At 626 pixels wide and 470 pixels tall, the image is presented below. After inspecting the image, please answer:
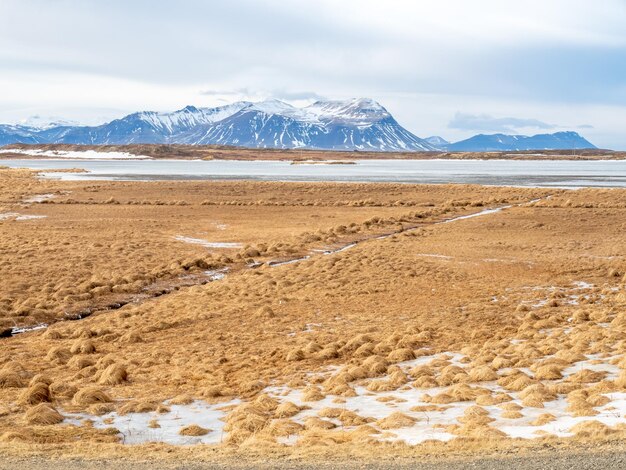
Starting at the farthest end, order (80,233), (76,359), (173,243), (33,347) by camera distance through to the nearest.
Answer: (80,233) → (173,243) → (33,347) → (76,359)

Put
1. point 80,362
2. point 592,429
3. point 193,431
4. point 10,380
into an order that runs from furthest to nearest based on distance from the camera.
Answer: point 80,362, point 10,380, point 193,431, point 592,429

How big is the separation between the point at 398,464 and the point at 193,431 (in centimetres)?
407

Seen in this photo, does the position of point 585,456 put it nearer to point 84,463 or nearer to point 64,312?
point 84,463

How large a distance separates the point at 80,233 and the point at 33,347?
2345cm

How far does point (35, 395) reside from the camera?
46.6 ft

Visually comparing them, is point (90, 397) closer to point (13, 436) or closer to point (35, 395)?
point (35, 395)

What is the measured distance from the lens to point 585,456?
987 cm

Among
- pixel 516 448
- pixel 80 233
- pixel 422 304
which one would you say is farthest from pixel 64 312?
pixel 80 233

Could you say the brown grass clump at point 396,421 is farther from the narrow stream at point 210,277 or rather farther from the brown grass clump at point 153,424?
the narrow stream at point 210,277

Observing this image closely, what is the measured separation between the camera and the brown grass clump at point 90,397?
562 inches

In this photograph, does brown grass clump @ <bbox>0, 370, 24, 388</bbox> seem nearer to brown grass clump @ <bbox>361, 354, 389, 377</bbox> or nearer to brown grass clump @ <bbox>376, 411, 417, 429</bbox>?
brown grass clump @ <bbox>361, 354, 389, 377</bbox>

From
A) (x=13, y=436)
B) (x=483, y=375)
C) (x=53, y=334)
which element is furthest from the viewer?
(x=53, y=334)

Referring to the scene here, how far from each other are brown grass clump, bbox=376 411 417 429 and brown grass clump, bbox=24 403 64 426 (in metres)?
5.80

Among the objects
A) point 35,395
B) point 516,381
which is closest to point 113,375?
point 35,395
